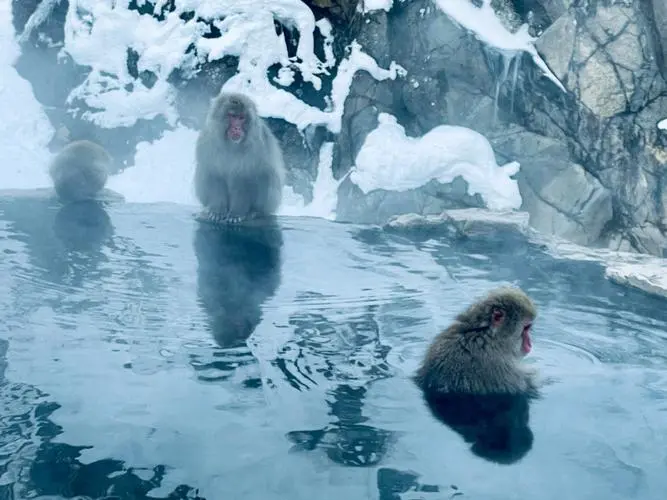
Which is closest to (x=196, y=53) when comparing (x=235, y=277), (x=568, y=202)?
(x=568, y=202)

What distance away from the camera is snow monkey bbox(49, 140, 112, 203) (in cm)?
610

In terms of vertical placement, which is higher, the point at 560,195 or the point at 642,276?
the point at 560,195

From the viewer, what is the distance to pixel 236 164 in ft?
18.6

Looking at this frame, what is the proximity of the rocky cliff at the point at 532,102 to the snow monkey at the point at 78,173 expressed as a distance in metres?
3.97

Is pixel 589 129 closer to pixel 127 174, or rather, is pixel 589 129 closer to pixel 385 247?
pixel 385 247

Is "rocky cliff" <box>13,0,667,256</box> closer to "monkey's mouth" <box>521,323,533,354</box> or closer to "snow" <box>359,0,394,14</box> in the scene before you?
"snow" <box>359,0,394,14</box>

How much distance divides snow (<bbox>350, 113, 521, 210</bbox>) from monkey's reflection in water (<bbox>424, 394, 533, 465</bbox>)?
258 inches

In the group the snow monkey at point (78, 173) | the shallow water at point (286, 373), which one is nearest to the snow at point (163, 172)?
the snow monkey at point (78, 173)

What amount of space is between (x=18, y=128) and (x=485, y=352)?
989 centimetres

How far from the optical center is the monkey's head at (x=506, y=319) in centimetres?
297

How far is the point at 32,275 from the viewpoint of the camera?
4.14 metres

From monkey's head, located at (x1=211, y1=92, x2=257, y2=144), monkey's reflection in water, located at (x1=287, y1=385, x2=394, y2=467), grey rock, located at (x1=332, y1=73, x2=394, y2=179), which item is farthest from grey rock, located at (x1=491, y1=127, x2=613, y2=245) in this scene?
monkey's reflection in water, located at (x1=287, y1=385, x2=394, y2=467)

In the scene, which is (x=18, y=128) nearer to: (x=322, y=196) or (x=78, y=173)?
(x=322, y=196)

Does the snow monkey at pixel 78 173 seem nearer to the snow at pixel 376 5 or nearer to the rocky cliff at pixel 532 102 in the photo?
the rocky cliff at pixel 532 102
